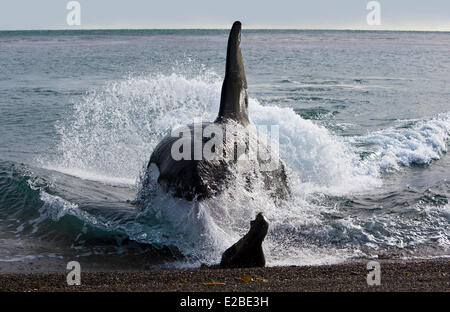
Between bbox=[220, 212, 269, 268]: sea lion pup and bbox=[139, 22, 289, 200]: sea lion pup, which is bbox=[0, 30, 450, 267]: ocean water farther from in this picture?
bbox=[220, 212, 269, 268]: sea lion pup

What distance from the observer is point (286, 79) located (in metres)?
28.3

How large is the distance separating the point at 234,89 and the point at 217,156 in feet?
6.64

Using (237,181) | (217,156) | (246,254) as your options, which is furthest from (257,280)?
(217,156)

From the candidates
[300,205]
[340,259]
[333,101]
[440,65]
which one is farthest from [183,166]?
[440,65]

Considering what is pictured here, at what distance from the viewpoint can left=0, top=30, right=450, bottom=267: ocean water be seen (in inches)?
295

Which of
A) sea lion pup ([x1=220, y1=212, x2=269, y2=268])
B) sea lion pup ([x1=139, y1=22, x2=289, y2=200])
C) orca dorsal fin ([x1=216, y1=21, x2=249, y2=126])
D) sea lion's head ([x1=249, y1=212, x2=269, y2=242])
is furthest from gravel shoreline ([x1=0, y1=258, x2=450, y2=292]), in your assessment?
orca dorsal fin ([x1=216, y1=21, x2=249, y2=126])

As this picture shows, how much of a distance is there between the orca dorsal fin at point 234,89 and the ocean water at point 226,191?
54.7 inches

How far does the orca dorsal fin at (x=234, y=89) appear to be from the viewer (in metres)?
8.93

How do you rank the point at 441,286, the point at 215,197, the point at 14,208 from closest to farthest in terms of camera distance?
the point at 441,286 < the point at 215,197 < the point at 14,208

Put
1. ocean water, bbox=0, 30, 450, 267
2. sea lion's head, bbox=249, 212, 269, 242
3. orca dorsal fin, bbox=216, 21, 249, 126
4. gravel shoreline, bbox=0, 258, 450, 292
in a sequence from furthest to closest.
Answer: orca dorsal fin, bbox=216, 21, 249, 126 → ocean water, bbox=0, 30, 450, 267 → sea lion's head, bbox=249, 212, 269, 242 → gravel shoreline, bbox=0, 258, 450, 292

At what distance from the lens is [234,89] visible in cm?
915

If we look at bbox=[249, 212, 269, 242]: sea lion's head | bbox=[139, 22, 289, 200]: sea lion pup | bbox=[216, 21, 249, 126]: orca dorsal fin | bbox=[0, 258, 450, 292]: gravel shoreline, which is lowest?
bbox=[0, 258, 450, 292]: gravel shoreline

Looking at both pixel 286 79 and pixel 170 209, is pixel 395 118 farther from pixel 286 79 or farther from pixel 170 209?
pixel 170 209

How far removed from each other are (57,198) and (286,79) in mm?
20251
